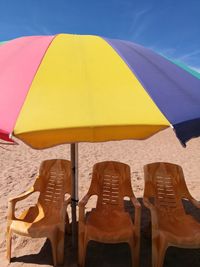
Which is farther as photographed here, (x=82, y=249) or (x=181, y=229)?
(x=181, y=229)

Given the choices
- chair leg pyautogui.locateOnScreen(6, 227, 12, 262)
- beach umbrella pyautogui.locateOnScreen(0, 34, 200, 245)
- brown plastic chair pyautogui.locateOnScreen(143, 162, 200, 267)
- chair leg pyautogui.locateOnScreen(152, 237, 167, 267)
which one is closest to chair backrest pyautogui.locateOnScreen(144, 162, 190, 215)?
brown plastic chair pyautogui.locateOnScreen(143, 162, 200, 267)

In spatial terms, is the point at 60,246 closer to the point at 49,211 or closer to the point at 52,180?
the point at 49,211

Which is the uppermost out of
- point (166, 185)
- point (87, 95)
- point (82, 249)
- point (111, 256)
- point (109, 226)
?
point (87, 95)

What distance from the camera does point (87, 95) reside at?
9.05 feet

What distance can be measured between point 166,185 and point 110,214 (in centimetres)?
102

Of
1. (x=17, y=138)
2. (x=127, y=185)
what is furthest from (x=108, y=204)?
(x=17, y=138)

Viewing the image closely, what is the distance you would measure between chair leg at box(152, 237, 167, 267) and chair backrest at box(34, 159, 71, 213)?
5.52 feet

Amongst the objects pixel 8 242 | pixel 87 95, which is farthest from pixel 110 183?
pixel 87 95

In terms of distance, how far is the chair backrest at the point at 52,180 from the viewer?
5.10 m

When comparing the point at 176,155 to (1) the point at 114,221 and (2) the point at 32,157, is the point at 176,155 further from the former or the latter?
(1) the point at 114,221

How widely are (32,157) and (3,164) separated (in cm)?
157

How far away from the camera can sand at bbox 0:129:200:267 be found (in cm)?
451

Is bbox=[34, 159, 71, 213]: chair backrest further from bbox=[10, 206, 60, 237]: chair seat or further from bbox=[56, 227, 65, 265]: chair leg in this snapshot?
bbox=[56, 227, 65, 265]: chair leg

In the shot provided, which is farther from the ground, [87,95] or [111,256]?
[87,95]
